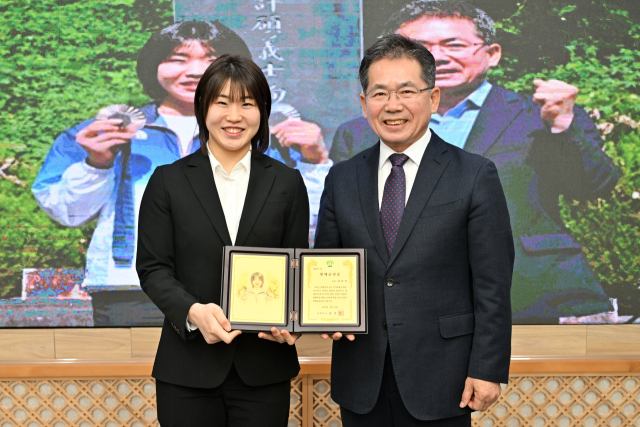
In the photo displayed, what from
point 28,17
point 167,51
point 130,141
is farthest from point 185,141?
point 28,17

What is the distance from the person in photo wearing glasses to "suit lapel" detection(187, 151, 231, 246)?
1349mm

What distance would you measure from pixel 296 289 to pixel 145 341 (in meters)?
1.65

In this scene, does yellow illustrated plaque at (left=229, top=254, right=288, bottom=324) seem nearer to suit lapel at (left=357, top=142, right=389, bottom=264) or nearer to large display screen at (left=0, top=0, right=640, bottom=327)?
suit lapel at (left=357, top=142, right=389, bottom=264)

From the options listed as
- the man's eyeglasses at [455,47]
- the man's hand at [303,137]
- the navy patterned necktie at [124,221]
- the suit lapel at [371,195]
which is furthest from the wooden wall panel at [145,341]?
the man's eyeglasses at [455,47]

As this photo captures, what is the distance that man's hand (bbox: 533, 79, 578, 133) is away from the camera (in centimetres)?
296

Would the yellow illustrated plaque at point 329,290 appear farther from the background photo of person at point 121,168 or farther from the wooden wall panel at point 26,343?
the wooden wall panel at point 26,343

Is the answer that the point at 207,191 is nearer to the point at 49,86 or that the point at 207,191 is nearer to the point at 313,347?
the point at 313,347

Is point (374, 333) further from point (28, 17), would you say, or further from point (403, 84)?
point (28, 17)

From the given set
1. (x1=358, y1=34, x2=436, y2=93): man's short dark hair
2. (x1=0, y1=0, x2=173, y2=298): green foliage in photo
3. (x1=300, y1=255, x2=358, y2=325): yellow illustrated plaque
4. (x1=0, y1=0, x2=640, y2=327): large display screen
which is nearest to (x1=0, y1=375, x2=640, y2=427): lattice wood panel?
(x1=0, y1=0, x2=640, y2=327): large display screen

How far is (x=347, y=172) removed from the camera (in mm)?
1793

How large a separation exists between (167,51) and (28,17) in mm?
801

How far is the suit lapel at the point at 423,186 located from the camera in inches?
62.7

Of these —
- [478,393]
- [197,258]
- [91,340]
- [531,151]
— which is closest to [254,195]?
[197,258]

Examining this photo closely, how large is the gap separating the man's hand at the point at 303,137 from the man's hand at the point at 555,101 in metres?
1.26
